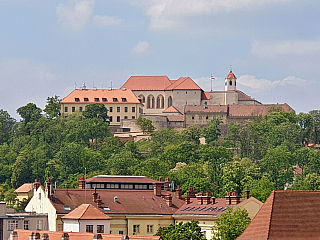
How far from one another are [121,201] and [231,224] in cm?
1625

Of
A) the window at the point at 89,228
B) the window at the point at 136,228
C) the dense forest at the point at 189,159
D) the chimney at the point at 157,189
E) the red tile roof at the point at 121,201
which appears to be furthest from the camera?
the dense forest at the point at 189,159

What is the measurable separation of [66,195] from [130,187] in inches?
570

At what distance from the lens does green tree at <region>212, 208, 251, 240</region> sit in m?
Result: 77.9

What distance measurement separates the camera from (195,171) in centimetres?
14638

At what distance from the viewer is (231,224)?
79062 mm

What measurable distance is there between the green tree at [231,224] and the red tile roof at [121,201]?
35.9 feet

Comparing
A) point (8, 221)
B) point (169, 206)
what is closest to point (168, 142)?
point (169, 206)

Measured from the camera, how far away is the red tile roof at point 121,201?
89.6 m

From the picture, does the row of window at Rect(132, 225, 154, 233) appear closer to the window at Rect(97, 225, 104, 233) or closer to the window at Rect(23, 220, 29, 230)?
the window at Rect(23, 220, 29, 230)

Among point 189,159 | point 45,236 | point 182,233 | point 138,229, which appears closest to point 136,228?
point 138,229

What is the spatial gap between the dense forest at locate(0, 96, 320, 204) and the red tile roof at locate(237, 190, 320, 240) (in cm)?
5733

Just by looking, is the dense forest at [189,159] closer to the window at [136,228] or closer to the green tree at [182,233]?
the window at [136,228]

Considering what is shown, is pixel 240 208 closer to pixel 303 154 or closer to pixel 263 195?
pixel 263 195

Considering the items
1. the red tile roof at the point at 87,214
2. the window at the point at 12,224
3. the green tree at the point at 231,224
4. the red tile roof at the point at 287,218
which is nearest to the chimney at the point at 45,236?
the red tile roof at the point at 87,214
